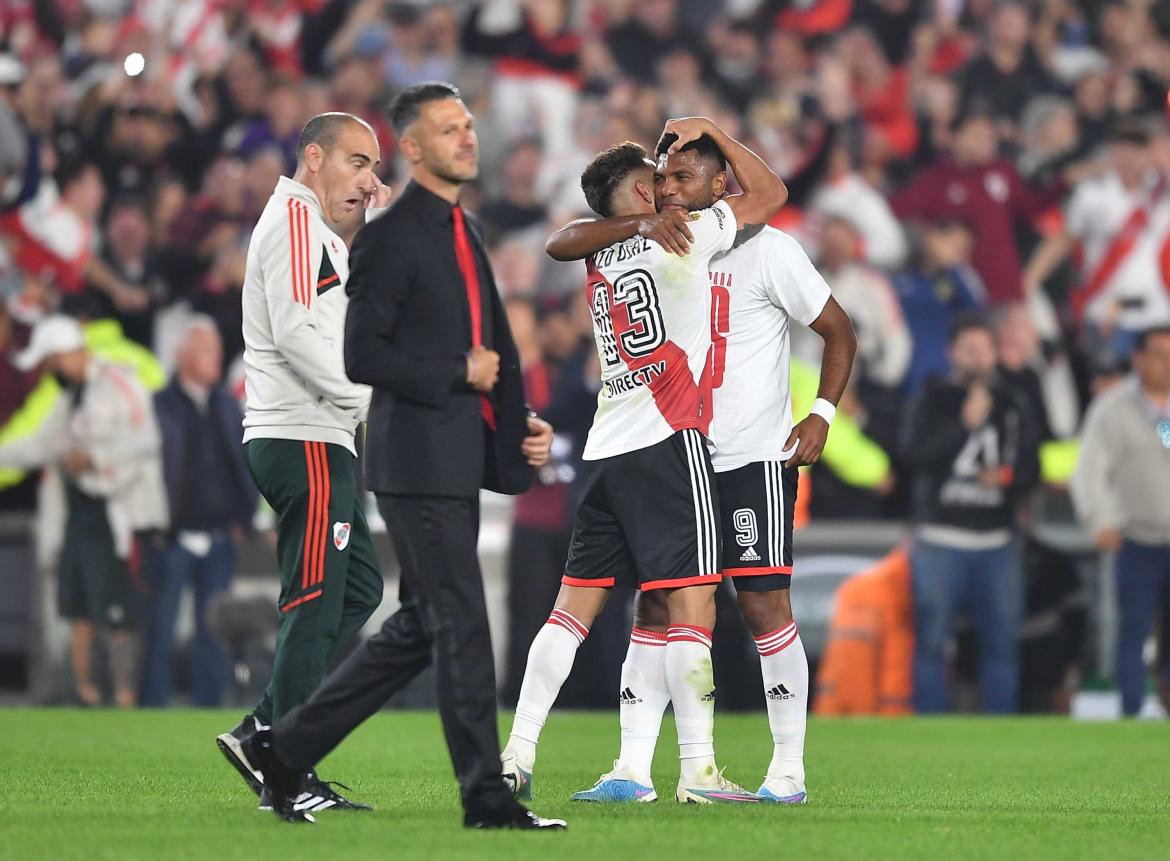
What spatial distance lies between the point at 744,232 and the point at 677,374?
774mm

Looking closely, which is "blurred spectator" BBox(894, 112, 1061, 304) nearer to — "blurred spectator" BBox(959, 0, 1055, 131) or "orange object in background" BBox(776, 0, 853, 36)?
"blurred spectator" BBox(959, 0, 1055, 131)

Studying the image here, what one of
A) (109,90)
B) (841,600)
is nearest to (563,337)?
(841,600)

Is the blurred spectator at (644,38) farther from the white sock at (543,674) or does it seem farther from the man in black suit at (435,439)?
the man in black suit at (435,439)

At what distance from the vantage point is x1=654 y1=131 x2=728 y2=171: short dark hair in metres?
7.05

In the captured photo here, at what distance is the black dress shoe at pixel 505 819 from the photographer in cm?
574

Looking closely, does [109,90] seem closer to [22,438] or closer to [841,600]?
[22,438]

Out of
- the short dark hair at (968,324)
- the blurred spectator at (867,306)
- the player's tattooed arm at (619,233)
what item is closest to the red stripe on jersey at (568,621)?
the player's tattooed arm at (619,233)

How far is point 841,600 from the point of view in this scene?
13.0m

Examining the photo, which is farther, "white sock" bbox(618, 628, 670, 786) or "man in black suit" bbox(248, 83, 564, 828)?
"white sock" bbox(618, 628, 670, 786)

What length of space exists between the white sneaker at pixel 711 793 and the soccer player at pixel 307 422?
3.89 feet

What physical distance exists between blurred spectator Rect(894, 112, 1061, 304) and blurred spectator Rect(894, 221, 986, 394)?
0.16 meters

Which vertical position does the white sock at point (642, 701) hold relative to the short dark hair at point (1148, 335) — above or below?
below

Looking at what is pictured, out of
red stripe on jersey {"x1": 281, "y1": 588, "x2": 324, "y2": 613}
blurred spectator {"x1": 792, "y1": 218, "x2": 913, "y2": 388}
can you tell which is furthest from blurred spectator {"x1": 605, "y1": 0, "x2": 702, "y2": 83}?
red stripe on jersey {"x1": 281, "y1": 588, "x2": 324, "y2": 613}

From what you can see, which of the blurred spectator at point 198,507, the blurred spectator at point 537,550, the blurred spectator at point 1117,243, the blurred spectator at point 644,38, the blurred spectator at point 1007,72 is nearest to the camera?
the blurred spectator at point 537,550
